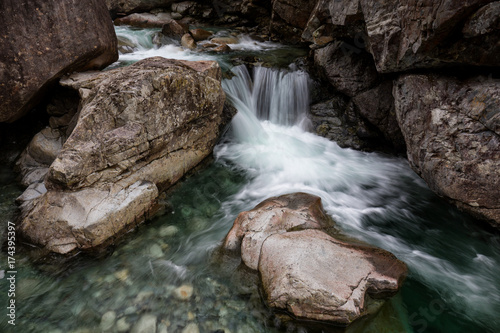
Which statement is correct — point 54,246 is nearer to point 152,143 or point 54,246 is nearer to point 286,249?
point 152,143

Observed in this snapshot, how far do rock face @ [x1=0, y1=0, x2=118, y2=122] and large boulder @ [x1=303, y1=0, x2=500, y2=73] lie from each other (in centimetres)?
528

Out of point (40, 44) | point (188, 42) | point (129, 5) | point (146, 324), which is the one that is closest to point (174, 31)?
point (188, 42)

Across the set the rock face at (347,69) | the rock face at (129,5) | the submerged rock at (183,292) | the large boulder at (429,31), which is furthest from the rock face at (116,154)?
the rock face at (129,5)

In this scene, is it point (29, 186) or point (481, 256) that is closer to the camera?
point (481, 256)

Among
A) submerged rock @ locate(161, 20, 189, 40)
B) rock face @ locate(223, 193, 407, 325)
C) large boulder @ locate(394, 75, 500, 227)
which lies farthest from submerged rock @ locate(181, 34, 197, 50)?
rock face @ locate(223, 193, 407, 325)

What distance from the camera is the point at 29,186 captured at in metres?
4.80

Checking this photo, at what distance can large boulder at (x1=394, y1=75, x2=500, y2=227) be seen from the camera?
394cm

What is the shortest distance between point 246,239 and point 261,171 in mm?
2802

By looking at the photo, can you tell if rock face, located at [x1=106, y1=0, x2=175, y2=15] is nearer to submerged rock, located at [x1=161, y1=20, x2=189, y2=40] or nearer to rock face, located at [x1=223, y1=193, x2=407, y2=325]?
submerged rock, located at [x1=161, y1=20, x2=189, y2=40]

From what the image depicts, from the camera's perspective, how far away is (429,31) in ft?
13.2

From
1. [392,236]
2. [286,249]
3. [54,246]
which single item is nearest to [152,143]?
Result: [54,246]

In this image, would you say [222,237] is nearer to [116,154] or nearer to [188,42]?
[116,154]

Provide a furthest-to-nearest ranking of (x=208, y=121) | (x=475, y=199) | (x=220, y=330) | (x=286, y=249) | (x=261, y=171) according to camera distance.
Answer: (x=261, y=171) → (x=208, y=121) → (x=475, y=199) → (x=286, y=249) → (x=220, y=330)

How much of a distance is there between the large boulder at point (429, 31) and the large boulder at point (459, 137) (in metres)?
0.39
